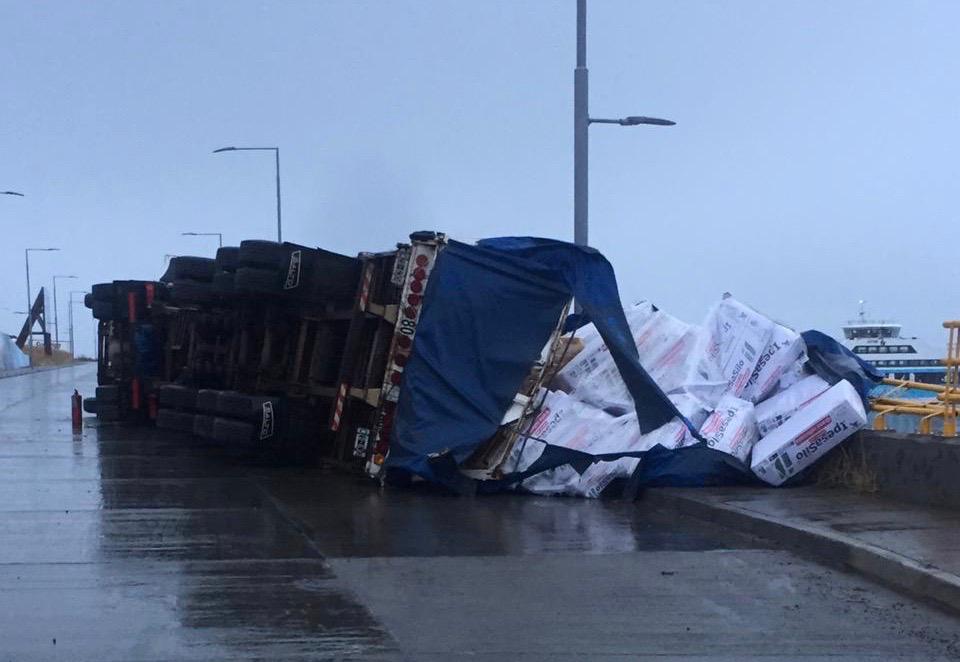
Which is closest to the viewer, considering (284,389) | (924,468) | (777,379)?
(924,468)

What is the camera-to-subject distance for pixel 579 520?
38.3 ft

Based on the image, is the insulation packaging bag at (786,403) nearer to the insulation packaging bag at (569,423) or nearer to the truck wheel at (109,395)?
the insulation packaging bag at (569,423)

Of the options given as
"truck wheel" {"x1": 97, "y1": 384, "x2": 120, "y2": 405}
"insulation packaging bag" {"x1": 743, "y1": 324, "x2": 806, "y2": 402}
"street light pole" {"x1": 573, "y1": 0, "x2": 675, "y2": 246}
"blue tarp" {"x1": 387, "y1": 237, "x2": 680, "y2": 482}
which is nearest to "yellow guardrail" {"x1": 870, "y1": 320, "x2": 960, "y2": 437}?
"insulation packaging bag" {"x1": 743, "y1": 324, "x2": 806, "y2": 402}

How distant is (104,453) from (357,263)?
5036 millimetres

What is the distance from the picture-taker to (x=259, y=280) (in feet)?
49.6

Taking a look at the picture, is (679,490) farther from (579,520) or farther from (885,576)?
(885,576)

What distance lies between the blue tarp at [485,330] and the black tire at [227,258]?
3.50 meters

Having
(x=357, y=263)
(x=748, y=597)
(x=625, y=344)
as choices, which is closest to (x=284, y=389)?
(x=357, y=263)

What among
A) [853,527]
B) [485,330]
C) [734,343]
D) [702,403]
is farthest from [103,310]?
[853,527]

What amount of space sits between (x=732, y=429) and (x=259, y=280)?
5781mm

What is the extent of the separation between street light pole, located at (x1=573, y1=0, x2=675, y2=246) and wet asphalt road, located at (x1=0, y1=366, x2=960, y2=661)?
5.91 meters

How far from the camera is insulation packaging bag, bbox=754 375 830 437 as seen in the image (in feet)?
44.1

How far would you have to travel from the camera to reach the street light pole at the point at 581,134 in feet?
58.5

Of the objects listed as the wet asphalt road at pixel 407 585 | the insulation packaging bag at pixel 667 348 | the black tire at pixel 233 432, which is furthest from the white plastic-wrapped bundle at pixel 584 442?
the black tire at pixel 233 432
